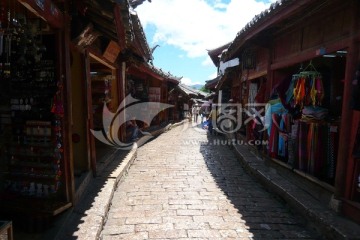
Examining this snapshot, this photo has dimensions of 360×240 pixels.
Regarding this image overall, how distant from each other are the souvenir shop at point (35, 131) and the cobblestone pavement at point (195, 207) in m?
1.03

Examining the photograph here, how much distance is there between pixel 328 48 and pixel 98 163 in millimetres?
5588

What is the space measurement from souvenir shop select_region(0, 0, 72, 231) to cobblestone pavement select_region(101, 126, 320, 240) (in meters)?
1.03

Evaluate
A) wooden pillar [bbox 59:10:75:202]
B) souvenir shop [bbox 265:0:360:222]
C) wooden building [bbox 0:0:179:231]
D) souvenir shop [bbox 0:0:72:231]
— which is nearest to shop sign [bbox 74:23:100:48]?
wooden building [bbox 0:0:179:231]

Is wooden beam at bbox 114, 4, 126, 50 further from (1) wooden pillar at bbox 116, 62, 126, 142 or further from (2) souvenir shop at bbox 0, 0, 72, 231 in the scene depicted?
(1) wooden pillar at bbox 116, 62, 126, 142

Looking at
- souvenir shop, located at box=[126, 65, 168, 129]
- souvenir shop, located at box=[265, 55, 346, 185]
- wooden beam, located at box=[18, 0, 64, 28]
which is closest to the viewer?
wooden beam, located at box=[18, 0, 64, 28]

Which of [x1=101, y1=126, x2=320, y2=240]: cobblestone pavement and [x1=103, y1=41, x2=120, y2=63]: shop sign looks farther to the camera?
[x1=103, y1=41, x2=120, y2=63]: shop sign

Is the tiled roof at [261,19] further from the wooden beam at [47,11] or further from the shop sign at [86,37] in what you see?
the wooden beam at [47,11]

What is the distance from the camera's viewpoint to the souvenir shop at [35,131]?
13.9 feet

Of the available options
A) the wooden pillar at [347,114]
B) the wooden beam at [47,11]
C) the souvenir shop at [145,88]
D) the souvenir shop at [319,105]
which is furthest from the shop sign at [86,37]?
the souvenir shop at [145,88]

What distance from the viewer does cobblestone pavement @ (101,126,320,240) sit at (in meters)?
4.56

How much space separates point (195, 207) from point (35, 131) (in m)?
3.02

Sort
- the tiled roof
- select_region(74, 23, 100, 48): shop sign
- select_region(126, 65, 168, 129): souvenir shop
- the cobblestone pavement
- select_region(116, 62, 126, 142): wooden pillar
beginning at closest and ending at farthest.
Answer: the cobblestone pavement → the tiled roof → select_region(74, 23, 100, 48): shop sign → select_region(116, 62, 126, 142): wooden pillar → select_region(126, 65, 168, 129): souvenir shop

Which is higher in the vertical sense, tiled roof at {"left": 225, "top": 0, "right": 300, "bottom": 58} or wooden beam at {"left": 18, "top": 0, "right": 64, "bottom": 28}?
tiled roof at {"left": 225, "top": 0, "right": 300, "bottom": 58}

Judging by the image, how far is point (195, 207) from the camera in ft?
18.3
